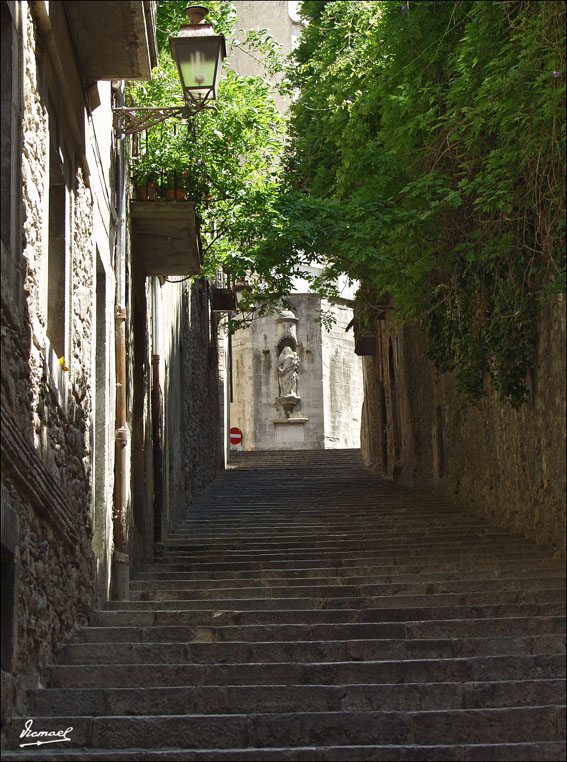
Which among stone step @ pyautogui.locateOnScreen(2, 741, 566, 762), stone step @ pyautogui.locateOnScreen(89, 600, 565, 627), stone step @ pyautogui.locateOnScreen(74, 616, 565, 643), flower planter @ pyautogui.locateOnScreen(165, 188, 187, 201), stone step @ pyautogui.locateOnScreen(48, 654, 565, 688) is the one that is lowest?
stone step @ pyautogui.locateOnScreen(2, 741, 566, 762)

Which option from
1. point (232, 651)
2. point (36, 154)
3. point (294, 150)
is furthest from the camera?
point (294, 150)

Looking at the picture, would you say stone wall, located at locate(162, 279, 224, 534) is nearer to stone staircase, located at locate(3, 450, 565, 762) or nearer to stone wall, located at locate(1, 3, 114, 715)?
stone staircase, located at locate(3, 450, 565, 762)

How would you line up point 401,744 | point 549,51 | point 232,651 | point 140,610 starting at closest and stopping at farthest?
point 401,744, point 232,651, point 140,610, point 549,51

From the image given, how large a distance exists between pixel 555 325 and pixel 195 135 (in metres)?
4.02

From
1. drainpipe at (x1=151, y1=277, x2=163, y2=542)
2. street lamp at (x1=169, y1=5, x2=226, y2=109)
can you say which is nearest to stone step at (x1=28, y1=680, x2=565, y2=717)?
street lamp at (x1=169, y1=5, x2=226, y2=109)

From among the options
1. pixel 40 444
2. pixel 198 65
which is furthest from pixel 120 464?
pixel 40 444

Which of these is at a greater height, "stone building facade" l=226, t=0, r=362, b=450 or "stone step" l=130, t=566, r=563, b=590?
"stone building facade" l=226, t=0, r=362, b=450

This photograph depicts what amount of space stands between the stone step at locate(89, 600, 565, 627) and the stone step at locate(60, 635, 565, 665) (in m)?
0.65

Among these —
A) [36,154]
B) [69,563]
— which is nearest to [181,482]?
[69,563]

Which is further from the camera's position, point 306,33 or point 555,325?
point 306,33

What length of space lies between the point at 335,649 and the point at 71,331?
2307 millimetres

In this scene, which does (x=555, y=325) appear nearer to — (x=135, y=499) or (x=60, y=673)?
(x=135, y=499)

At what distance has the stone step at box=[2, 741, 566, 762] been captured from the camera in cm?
466

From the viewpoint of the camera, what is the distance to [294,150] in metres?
17.6
